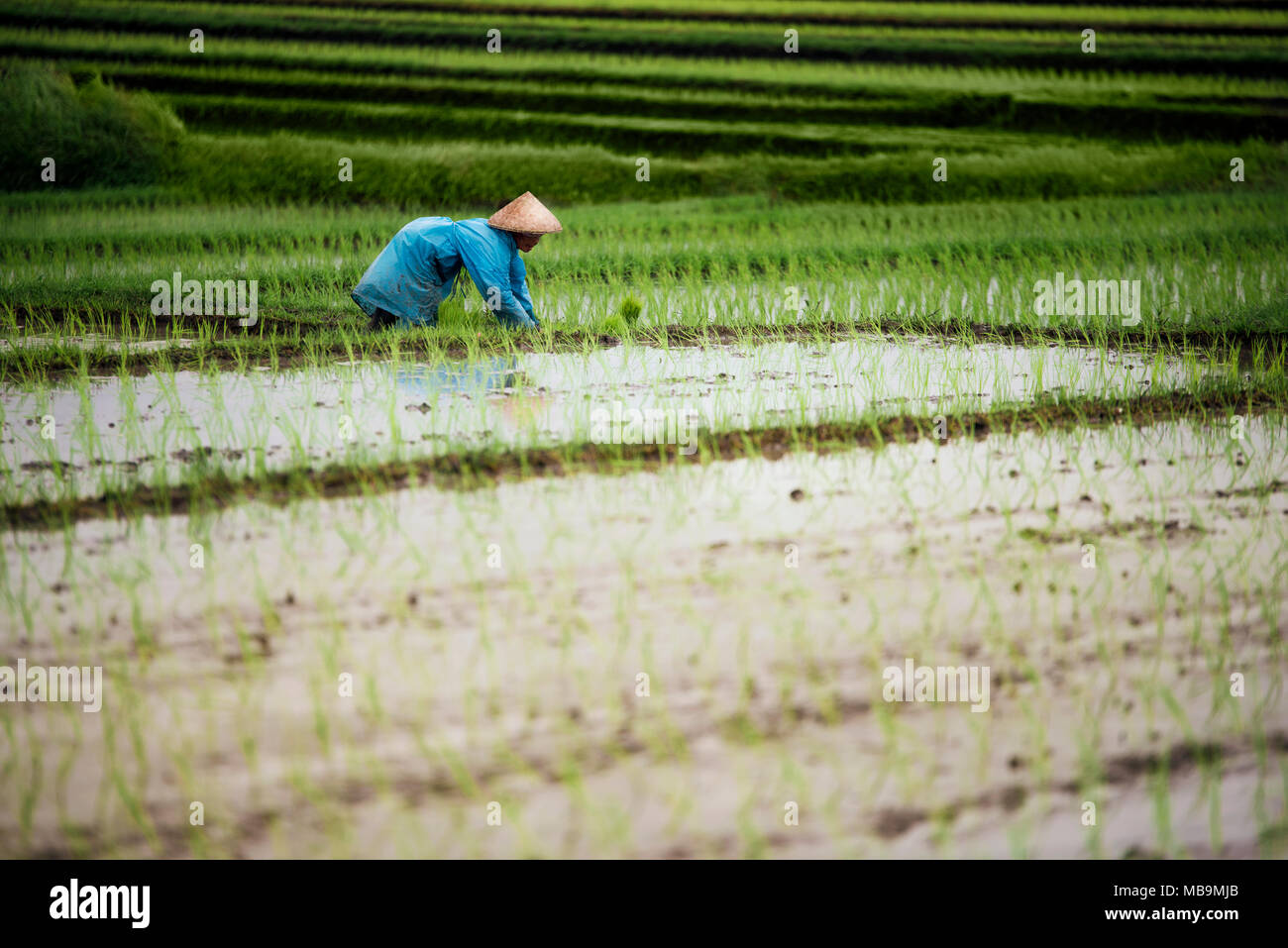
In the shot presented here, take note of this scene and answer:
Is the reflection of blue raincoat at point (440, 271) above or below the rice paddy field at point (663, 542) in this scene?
above

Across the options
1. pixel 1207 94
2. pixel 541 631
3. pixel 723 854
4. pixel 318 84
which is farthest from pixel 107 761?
pixel 1207 94

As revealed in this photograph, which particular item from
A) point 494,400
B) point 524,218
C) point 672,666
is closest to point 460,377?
point 494,400

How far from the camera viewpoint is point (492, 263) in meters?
4.07

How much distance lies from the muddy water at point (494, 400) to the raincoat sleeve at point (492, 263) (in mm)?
273

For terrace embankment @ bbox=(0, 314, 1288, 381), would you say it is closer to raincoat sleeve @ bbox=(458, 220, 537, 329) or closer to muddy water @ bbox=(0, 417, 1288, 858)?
raincoat sleeve @ bbox=(458, 220, 537, 329)

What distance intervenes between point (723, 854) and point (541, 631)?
28.2 inches

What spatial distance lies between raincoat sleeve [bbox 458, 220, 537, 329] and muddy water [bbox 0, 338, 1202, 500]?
0.90 feet

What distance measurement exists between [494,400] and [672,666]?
5.51 ft

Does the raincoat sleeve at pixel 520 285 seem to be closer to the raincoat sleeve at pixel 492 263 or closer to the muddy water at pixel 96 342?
the raincoat sleeve at pixel 492 263

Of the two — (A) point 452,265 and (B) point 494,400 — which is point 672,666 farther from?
(A) point 452,265

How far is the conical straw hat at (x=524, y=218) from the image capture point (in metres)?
3.95

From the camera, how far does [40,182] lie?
8.68m

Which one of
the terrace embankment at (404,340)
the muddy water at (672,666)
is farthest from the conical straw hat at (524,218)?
the muddy water at (672,666)

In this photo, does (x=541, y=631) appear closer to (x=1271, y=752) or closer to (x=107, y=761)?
(x=107, y=761)
